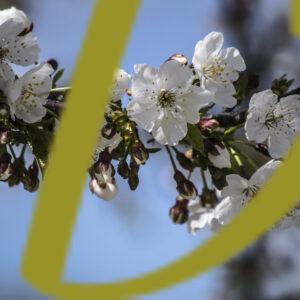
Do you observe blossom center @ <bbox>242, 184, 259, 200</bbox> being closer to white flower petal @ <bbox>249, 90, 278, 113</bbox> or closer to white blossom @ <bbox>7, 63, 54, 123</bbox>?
white flower petal @ <bbox>249, 90, 278, 113</bbox>

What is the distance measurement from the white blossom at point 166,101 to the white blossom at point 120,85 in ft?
0.07

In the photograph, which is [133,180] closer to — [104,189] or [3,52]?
[104,189]

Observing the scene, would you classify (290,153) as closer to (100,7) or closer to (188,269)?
(188,269)

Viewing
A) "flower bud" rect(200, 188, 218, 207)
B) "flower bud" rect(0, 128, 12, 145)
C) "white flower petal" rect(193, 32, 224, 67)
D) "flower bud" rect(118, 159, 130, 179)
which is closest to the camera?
"flower bud" rect(0, 128, 12, 145)

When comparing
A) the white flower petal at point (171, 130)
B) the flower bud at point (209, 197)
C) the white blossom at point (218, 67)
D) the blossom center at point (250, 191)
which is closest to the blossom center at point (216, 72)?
the white blossom at point (218, 67)

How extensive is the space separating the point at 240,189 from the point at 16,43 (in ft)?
1.69

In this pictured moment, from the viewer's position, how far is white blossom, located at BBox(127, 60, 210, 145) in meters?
1.27

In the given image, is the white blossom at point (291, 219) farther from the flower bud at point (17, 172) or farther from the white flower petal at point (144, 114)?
the flower bud at point (17, 172)

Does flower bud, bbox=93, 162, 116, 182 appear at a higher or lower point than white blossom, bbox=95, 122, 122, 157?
lower

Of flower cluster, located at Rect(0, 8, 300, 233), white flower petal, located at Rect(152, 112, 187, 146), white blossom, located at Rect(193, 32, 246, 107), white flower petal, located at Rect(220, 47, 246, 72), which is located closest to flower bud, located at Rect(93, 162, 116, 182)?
flower cluster, located at Rect(0, 8, 300, 233)

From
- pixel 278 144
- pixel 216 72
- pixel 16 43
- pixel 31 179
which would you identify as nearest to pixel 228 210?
pixel 278 144

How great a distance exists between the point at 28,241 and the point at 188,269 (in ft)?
0.93

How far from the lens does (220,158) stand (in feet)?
4.25

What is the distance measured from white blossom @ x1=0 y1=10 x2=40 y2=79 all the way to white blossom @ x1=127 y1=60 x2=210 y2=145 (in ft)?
0.72
